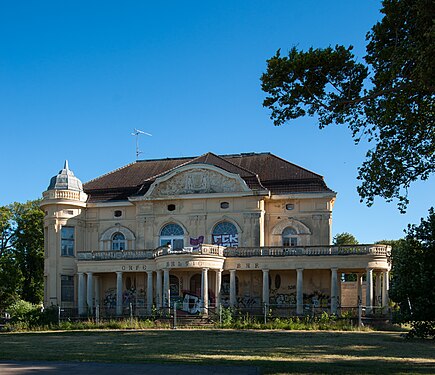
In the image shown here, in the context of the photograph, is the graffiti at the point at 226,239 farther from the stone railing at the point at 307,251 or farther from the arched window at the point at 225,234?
the stone railing at the point at 307,251

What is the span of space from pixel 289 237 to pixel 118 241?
1237 centimetres

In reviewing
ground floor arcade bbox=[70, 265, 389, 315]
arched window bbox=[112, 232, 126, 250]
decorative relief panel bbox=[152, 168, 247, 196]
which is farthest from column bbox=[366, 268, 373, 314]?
arched window bbox=[112, 232, 126, 250]

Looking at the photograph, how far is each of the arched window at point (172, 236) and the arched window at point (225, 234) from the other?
7.84ft

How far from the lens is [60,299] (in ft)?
164

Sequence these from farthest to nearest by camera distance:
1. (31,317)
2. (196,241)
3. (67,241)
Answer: (67,241)
(196,241)
(31,317)

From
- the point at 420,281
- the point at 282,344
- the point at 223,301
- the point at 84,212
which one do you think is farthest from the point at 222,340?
the point at 84,212

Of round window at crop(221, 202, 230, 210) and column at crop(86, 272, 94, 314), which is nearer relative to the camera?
column at crop(86, 272, 94, 314)

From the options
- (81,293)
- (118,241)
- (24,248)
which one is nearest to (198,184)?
(118,241)

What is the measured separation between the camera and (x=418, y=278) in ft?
58.2

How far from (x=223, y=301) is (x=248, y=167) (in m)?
10.5

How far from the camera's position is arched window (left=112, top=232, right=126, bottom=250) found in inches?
2040

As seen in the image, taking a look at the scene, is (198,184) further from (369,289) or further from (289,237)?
(369,289)

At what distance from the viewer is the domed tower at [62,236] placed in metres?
50.1

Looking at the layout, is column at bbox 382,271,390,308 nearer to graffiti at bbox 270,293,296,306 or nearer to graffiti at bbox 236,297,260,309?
graffiti at bbox 270,293,296,306
